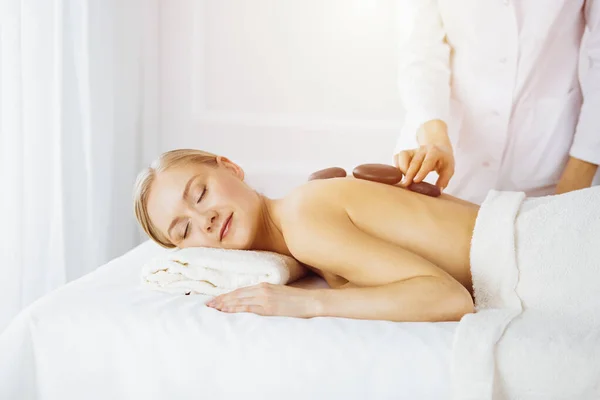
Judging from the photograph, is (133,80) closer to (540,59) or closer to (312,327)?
(540,59)

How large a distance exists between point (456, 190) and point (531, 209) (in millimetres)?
680

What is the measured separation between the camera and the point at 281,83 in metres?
3.31

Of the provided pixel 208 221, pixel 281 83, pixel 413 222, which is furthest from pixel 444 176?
pixel 281 83

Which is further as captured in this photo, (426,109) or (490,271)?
(426,109)

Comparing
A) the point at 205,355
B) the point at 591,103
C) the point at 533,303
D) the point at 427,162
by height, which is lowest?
the point at 205,355

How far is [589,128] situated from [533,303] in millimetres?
801

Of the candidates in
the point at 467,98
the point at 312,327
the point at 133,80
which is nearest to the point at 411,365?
the point at 312,327

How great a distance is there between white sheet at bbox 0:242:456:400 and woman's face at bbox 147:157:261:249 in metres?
0.23

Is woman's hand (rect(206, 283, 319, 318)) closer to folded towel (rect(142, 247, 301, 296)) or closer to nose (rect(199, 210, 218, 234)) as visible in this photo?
folded towel (rect(142, 247, 301, 296))

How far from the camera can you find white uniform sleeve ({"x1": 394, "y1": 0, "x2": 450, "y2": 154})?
209 cm

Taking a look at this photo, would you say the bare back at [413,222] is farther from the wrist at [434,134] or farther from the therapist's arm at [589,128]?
the therapist's arm at [589,128]

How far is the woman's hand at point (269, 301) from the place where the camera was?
1441 mm

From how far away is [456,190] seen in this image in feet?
7.35

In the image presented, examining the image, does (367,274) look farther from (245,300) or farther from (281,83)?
(281,83)
